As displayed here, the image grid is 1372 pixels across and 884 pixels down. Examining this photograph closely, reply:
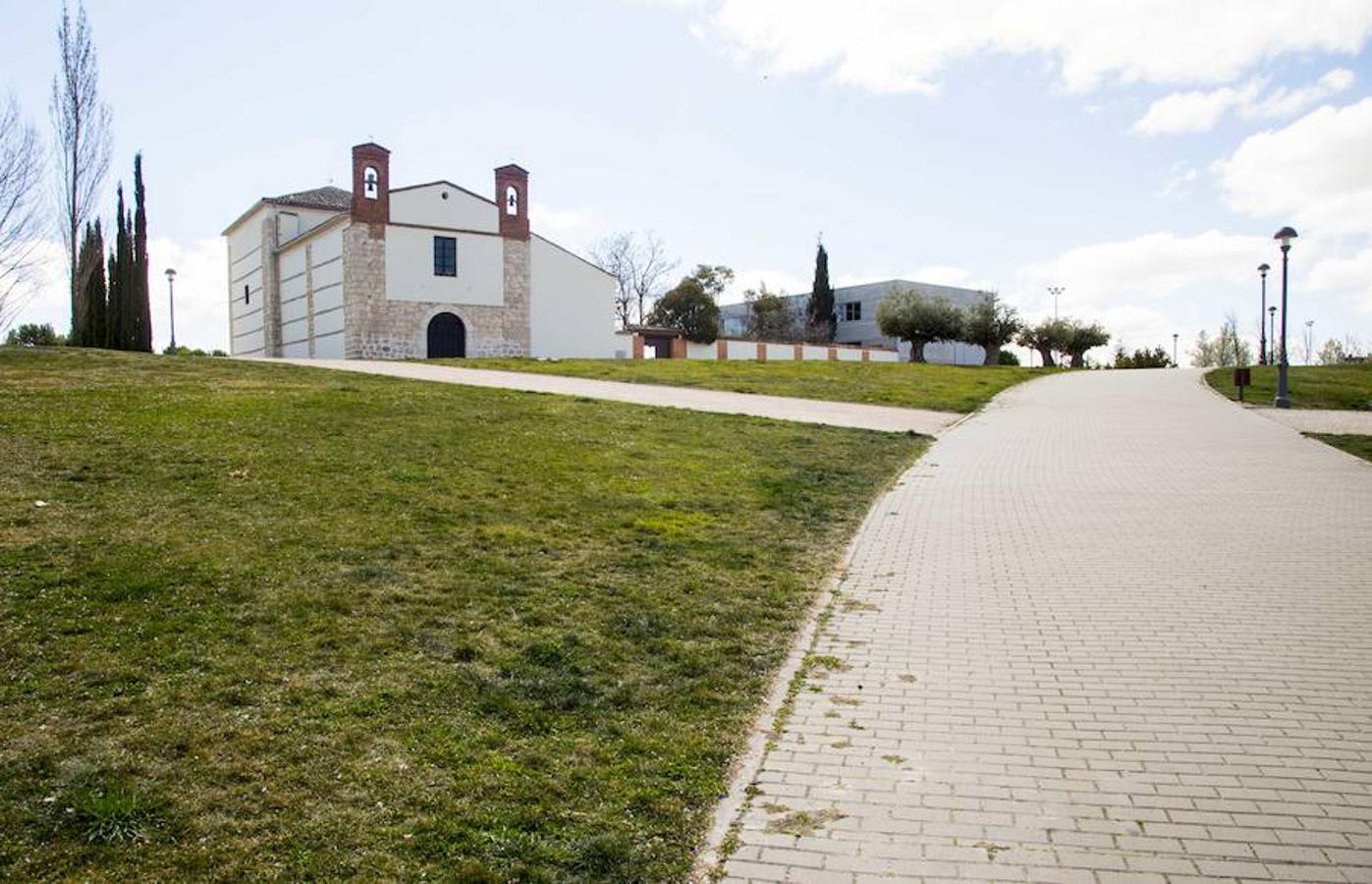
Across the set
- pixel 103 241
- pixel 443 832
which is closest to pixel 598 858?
pixel 443 832

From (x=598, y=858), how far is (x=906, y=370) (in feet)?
115

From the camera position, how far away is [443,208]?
144ft

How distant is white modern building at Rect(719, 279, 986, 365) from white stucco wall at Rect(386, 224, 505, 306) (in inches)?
1324

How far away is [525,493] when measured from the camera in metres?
10.2

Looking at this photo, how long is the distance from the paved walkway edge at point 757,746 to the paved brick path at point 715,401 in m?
11.6

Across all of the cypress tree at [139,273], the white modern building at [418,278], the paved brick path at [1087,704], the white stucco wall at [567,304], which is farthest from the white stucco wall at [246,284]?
the paved brick path at [1087,704]

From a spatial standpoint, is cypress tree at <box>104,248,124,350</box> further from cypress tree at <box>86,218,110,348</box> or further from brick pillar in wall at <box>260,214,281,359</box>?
brick pillar in wall at <box>260,214,281,359</box>

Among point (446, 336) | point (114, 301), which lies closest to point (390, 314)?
point (446, 336)

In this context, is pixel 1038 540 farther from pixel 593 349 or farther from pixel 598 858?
pixel 593 349

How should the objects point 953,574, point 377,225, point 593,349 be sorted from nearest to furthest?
point 953,574
point 377,225
point 593,349

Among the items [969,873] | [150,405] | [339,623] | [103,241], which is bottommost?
[969,873]

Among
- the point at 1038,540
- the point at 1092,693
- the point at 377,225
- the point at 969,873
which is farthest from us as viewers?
the point at 377,225

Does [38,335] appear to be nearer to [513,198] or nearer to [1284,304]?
[513,198]

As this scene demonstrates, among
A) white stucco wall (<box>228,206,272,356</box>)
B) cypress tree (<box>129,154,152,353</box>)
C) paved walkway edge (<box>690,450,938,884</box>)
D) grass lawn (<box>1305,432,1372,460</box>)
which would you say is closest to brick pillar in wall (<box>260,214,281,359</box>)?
white stucco wall (<box>228,206,272,356</box>)
